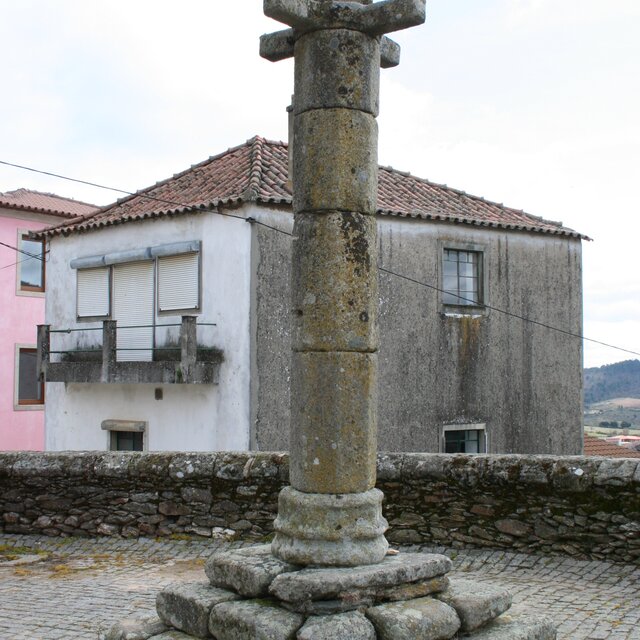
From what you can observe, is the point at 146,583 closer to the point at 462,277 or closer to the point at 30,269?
the point at 462,277

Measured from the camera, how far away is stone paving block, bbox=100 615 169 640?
523 cm

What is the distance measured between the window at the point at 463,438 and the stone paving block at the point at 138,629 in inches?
465

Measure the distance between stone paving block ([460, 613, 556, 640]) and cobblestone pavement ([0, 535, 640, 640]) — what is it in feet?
2.29

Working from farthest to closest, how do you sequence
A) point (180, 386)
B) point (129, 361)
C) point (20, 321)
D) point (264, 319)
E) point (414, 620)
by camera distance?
point (20, 321) → point (129, 361) → point (180, 386) → point (264, 319) → point (414, 620)

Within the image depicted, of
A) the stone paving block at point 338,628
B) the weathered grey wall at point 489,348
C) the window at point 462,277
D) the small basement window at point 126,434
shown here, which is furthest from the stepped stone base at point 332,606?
the window at point 462,277

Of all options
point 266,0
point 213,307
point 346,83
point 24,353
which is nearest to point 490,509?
point 346,83

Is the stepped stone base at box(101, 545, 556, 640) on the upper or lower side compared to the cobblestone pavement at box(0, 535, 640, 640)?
upper

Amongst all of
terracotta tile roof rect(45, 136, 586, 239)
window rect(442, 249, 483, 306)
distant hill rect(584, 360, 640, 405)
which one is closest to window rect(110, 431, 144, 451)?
terracotta tile roof rect(45, 136, 586, 239)

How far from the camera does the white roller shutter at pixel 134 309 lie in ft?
53.7

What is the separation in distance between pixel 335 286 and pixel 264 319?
937 cm

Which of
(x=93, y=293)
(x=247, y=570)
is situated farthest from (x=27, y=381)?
(x=247, y=570)

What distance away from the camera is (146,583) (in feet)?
24.8

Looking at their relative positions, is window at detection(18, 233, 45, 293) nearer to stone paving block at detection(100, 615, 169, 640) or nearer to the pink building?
the pink building

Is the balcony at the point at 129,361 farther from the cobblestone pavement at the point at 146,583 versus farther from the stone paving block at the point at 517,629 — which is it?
the stone paving block at the point at 517,629
